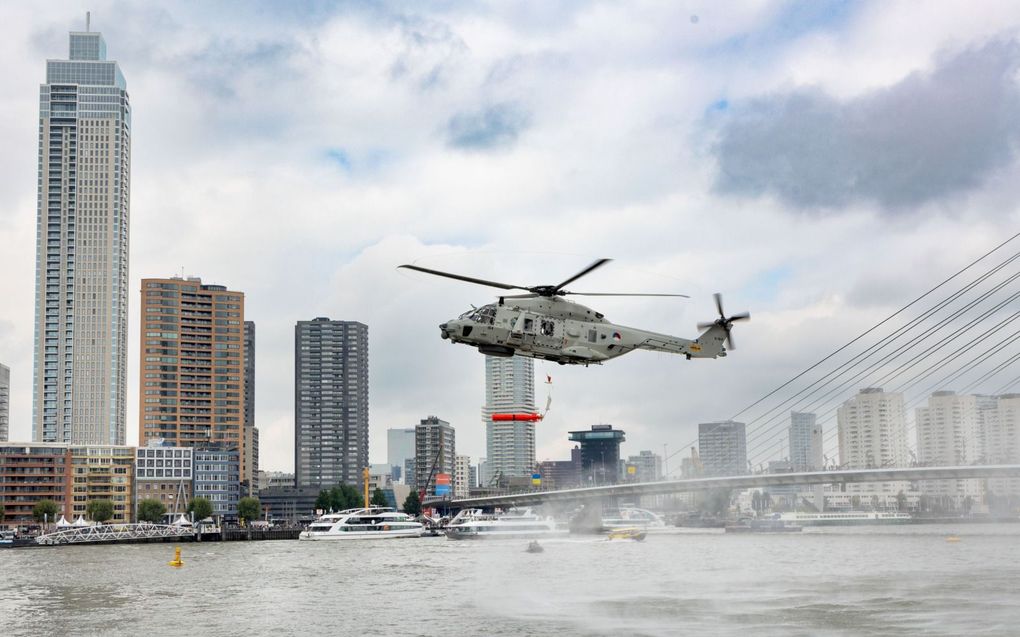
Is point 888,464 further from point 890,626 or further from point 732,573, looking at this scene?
point 890,626

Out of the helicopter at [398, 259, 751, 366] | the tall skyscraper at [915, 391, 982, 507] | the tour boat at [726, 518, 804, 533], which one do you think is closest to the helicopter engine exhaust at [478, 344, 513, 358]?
the helicopter at [398, 259, 751, 366]

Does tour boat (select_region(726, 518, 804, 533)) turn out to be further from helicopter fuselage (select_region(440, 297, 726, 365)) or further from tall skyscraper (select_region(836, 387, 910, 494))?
helicopter fuselage (select_region(440, 297, 726, 365))

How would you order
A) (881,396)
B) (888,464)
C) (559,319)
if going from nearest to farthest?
(559,319)
(888,464)
(881,396)

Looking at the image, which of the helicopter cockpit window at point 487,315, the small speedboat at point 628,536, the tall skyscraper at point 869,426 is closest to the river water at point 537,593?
the helicopter cockpit window at point 487,315

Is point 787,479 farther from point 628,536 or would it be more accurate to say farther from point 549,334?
point 549,334

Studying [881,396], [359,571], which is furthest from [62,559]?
[881,396]
